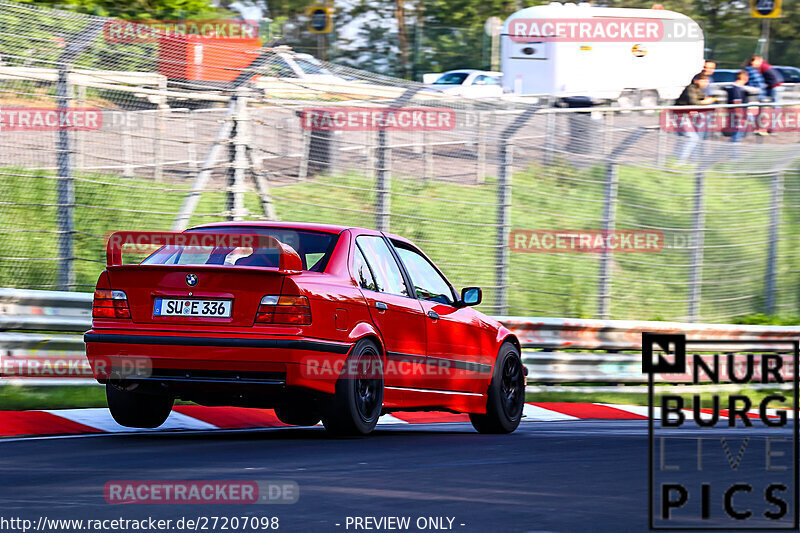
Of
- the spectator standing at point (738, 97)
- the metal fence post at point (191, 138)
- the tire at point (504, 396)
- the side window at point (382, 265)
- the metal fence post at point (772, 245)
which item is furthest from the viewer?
the spectator standing at point (738, 97)

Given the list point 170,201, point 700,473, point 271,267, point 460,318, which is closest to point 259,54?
point 170,201

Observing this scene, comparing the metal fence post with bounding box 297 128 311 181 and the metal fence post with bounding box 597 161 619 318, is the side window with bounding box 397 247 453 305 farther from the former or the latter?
the metal fence post with bounding box 597 161 619 318

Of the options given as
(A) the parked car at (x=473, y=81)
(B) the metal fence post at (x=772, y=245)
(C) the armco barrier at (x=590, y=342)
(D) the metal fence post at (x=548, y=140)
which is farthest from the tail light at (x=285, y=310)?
(A) the parked car at (x=473, y=81)

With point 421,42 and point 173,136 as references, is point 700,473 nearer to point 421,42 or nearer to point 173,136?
point 173,136

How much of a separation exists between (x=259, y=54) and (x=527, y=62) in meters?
18.8

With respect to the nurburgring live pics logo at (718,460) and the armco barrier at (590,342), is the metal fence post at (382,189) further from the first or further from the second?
the nurburgring live pics logo at (718,460)

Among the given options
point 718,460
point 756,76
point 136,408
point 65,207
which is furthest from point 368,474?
point 756,76

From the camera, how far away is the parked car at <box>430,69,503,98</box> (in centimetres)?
3167

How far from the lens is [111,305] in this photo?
8164 millimetres

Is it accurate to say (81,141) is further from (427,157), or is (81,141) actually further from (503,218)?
(503,218)

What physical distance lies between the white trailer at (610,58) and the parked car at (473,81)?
132cm

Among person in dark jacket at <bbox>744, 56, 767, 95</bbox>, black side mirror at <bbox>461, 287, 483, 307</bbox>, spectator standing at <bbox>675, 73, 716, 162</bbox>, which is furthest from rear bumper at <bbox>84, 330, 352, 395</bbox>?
person in dark jacket at <bbox>744, 56, 767, 95</bbox>

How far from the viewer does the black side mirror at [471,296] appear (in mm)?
9828

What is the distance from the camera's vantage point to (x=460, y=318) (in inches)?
388
